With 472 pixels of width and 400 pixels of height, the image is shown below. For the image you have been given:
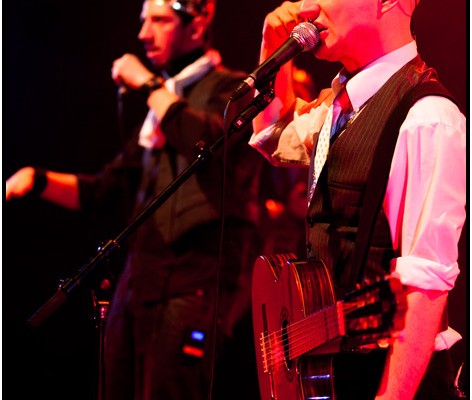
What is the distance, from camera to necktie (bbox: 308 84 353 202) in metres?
1.83

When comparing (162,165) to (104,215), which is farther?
(104,215)

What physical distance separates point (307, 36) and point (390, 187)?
469mm

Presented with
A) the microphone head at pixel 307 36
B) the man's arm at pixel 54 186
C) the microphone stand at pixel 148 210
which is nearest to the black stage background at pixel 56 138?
the man's arm at pixel 54 186

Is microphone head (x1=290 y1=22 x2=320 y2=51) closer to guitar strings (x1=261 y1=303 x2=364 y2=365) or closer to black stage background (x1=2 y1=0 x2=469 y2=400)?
guitar strings (x1=261 y1=303 x2=364 y2=365)

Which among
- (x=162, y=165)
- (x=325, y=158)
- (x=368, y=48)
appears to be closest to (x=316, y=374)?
(x=325, y=158)

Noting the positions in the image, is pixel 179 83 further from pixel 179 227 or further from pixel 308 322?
pixel 308 322

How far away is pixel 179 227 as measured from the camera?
299 centimetres

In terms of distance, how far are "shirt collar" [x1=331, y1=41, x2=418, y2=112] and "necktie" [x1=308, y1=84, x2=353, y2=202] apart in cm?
5

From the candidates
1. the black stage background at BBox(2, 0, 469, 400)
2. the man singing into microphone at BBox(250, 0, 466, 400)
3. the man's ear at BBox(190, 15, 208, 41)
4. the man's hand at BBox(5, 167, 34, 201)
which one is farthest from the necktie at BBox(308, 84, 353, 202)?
the black stage background at BBox(2, 0, 469, 400)

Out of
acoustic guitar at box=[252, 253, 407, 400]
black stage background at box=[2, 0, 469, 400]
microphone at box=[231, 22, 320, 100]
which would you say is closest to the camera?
acoustic guitar at box=[252, 253, 407, 400]

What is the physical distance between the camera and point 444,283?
1.48 m

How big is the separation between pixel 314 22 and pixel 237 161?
4.31ft

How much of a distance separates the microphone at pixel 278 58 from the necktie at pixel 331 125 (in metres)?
0.19

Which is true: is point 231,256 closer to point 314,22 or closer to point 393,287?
point 314,22
